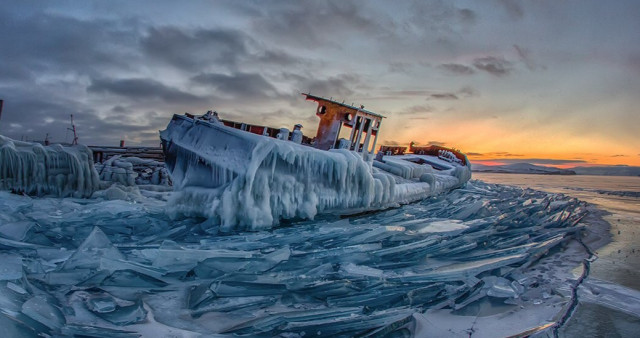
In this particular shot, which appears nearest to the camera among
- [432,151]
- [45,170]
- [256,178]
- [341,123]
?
[256,178]

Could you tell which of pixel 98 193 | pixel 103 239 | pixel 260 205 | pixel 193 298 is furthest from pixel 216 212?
pixel 98 193

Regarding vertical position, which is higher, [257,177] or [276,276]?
[257,177]

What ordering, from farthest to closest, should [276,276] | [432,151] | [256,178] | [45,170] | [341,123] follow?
[432,151] < [341,123] < [45,170] < [256,178] < [276,276]

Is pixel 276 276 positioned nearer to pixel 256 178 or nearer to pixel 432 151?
pixel 256 178

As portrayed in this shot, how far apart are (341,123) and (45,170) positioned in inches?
384

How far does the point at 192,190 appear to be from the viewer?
682cm

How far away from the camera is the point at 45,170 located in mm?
10141

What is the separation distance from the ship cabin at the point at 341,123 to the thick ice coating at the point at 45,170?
25.7ft

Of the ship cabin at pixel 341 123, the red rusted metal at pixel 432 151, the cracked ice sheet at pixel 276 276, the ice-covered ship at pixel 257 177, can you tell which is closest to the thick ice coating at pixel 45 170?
the ice-covered ship at pixel 257 177

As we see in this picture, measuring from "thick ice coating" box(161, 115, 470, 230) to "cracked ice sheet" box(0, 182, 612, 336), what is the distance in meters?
0.57

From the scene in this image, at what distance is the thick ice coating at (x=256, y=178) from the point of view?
19.1 feet

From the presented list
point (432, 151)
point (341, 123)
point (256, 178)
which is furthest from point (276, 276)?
point (432, 151)

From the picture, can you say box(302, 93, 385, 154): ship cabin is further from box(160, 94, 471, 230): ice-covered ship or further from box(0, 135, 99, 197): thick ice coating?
box(0, 135, 99, 197): thick ice coating

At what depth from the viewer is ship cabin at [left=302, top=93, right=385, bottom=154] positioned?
12.6 m
